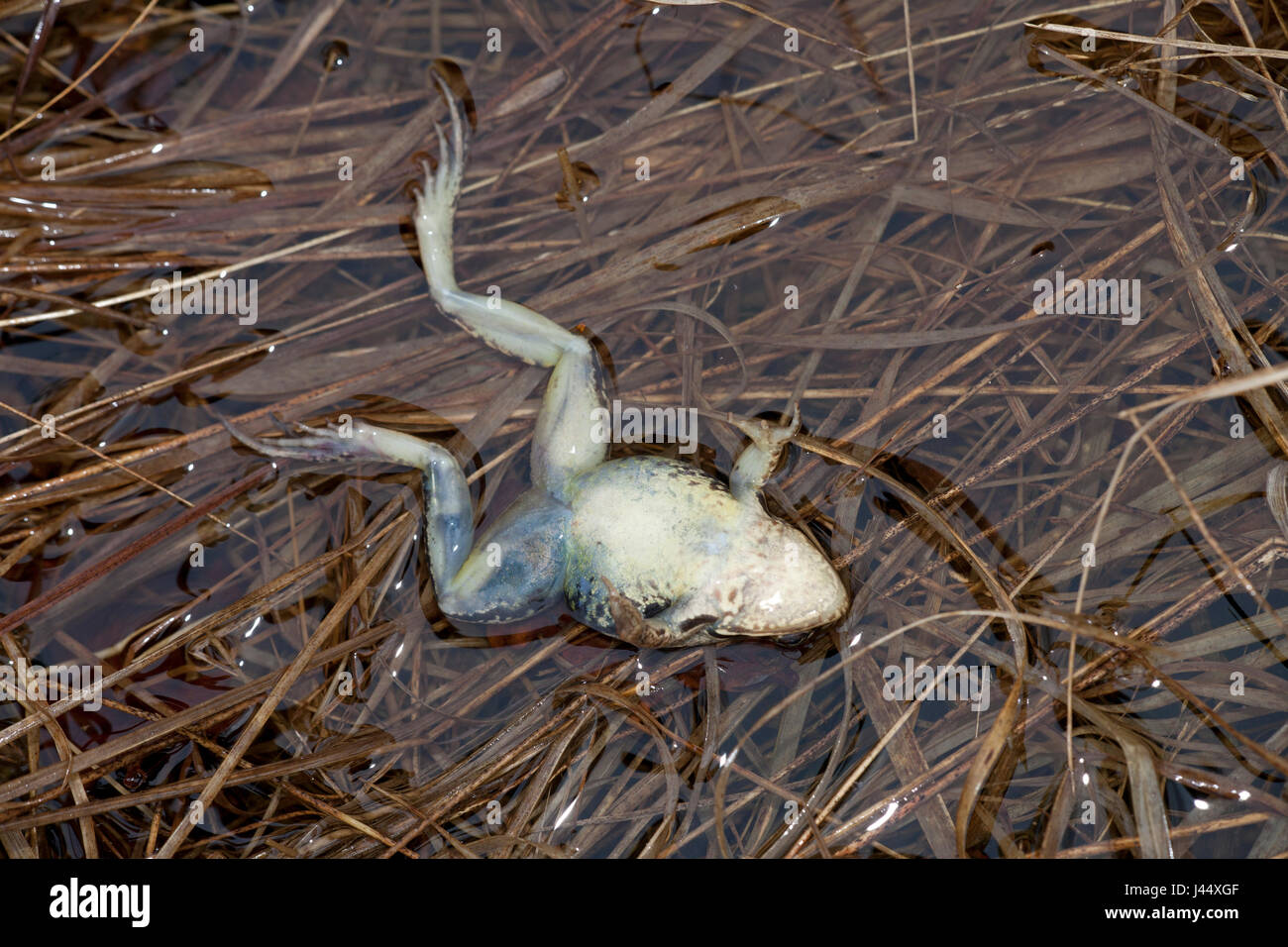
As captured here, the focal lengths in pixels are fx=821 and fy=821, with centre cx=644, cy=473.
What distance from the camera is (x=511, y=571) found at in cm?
247

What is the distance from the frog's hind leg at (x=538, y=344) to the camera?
102 inches

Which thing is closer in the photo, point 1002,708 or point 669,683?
point 1002,708

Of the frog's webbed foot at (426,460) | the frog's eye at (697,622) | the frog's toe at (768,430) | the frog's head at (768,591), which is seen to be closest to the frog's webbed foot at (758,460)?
the frog's toe at (768,430)

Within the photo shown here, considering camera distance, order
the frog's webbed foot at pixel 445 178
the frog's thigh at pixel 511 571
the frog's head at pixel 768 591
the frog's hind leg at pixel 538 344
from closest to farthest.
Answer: the frog's head at pixel 768 591 < the frog's thigh at pixel 511 571 < the frog's hind leg at pixel 538 344 < the frog's webbed foot at pixel 445 178

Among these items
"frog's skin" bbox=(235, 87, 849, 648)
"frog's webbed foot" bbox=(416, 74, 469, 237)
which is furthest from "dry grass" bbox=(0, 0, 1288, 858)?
"frog's skin" bbox=(235, 87, 849, 648)

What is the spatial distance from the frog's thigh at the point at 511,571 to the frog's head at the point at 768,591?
454 mm

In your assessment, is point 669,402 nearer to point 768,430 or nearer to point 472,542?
point 768,430

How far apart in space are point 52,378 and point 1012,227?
341cm

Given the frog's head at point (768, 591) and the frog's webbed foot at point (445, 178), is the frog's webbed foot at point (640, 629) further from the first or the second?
the frog's webbed foot at point (445, 178)

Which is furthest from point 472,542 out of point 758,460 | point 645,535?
point 758,460
